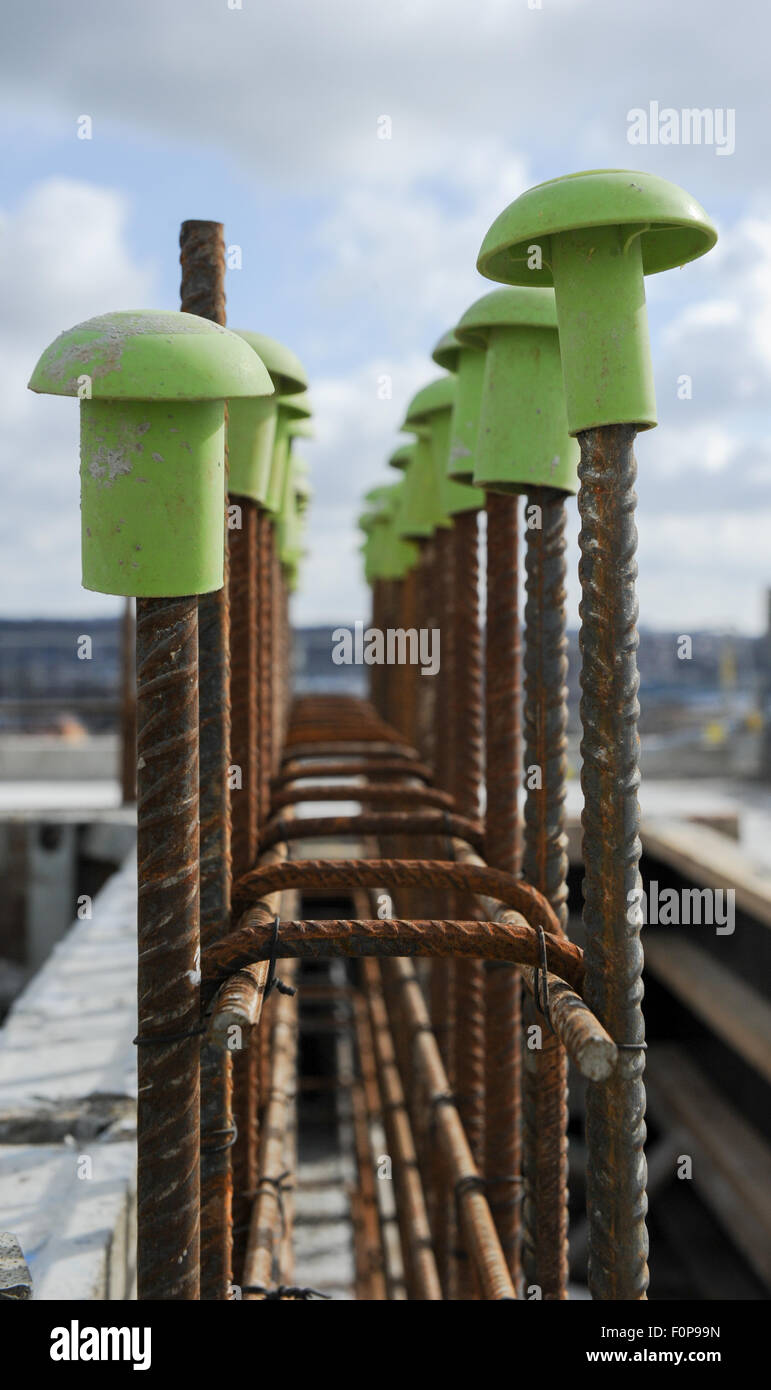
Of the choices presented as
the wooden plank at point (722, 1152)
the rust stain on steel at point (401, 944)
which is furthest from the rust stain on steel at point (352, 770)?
the wooden plank at point (722, 1152)

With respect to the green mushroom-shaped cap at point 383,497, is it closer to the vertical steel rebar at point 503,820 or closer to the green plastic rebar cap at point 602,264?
the vertical steel rebar at point 503,820

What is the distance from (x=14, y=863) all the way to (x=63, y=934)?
83cm

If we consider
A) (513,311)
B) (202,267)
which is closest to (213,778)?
(202,267)

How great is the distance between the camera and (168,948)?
7.32 ft

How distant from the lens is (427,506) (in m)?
5.93

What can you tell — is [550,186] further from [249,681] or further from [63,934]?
[63,934]

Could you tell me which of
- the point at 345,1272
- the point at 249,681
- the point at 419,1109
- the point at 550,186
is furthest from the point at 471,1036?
the point at 345,1272

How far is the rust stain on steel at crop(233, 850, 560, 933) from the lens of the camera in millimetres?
2916

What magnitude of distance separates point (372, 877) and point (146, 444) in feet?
4.31

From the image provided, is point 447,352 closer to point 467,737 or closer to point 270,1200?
point 467,737

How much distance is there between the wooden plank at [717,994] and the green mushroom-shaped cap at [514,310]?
254 inches

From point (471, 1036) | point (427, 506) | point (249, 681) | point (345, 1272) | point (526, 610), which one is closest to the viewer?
point (526, 610)

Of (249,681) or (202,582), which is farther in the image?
(249,681)

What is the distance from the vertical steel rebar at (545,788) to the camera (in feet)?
9.83
